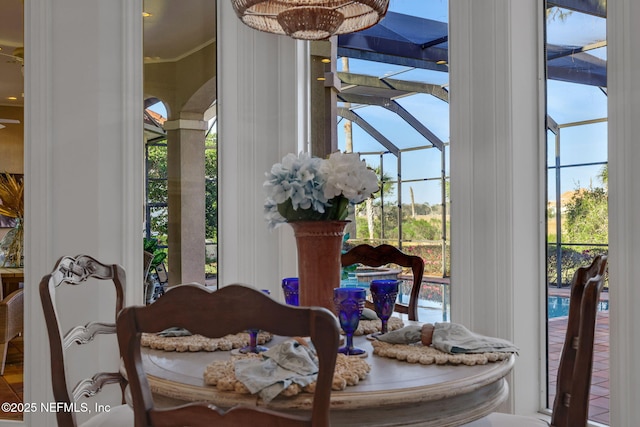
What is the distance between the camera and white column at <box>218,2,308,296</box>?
Result: 2840 millimetres

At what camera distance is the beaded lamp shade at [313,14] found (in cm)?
197

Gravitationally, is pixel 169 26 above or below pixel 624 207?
above

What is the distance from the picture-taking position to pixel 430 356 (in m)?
1.40

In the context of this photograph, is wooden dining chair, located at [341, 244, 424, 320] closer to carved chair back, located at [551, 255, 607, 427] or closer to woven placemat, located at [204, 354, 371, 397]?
carved chair back, located at [551, 255, 607, 427]

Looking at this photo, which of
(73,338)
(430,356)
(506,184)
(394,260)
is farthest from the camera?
(394,260)

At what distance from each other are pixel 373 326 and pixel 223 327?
38.4 inches

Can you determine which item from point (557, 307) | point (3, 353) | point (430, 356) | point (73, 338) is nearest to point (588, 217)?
point (557, 307)

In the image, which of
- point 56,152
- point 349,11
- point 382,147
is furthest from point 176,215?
point 349,11

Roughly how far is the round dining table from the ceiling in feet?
6.17

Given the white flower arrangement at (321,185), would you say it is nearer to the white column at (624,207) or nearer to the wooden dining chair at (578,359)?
the wooden dining chair at (578,359)

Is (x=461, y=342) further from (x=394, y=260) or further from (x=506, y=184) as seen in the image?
(x=394, y=260)

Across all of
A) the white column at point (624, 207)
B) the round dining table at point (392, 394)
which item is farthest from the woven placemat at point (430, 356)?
the white column at point (624, 207)

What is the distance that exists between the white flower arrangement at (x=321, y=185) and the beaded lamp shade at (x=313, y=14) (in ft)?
2.12

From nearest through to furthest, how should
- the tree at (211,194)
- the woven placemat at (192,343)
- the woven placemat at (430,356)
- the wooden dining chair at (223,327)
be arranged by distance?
the wooden dining chair at (223,327) → the woven placemat at (430,356) → the woven placemat at (192,343) → the tree at (211,194)
